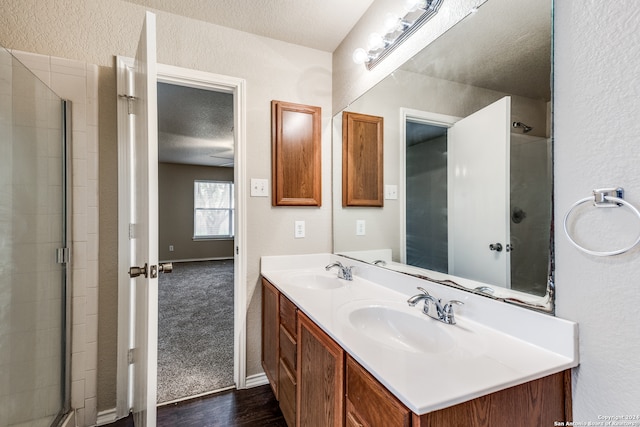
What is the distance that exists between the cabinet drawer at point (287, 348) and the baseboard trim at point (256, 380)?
0.55 m

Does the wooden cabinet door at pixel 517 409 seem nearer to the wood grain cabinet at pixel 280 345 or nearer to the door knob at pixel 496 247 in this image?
the door knob at pixel 496 247

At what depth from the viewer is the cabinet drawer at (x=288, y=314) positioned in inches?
52.4

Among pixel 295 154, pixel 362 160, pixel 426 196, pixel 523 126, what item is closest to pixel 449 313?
pixel 426 196

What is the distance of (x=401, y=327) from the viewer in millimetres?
1128

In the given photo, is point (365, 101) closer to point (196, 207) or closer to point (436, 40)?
point (436, 40)

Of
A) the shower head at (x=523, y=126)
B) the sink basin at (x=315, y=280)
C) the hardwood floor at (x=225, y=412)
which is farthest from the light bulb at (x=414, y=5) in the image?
the hardwood floor at (x=225, y=412)

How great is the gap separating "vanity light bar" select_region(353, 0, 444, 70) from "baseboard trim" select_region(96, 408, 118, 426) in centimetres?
246

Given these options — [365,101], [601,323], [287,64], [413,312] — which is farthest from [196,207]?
[601,323]

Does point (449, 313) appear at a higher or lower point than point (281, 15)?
lower

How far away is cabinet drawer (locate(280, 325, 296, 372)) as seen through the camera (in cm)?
134

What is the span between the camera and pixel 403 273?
1.37 meters

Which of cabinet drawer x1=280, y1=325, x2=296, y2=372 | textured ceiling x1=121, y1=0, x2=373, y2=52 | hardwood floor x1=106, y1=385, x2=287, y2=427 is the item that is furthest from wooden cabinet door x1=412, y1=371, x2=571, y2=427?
textured ceiling x1=121, y1=0, x2=373, y2=52

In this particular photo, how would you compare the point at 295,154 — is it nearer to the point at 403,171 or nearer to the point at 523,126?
the point at 403,171

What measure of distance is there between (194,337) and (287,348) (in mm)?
1612
